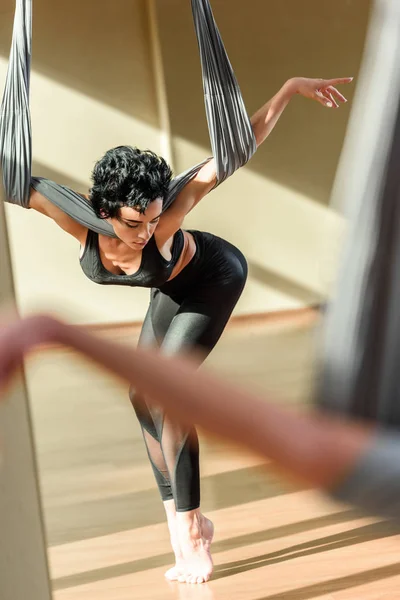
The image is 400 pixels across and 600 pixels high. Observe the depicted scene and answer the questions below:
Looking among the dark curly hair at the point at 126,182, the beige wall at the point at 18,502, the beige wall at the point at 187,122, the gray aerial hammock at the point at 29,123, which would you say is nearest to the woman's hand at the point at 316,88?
the gray aerial hammock at the point at 29,123

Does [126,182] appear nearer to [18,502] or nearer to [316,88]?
[316,88]

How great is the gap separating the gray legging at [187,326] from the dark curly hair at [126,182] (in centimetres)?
21

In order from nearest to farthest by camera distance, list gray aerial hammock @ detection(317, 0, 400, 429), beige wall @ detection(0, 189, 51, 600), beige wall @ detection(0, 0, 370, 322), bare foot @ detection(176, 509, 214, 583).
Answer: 1. gray aerial hammock @ detection(317, 0, 400, 429)
2. beige wall @ detection(0, 189, 51, 600)
3. bare foot @ detection(176, 509, 214, 583)
4. beige wall @ detection(0, 0, 370, 322)

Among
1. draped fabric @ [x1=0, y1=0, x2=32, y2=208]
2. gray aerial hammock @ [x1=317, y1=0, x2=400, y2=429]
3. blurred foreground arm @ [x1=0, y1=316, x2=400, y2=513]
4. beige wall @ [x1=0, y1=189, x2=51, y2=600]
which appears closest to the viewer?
blurred foreground arm @ [x1=0, y1=316, x2=400, y2=513]

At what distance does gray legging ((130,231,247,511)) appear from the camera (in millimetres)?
1624

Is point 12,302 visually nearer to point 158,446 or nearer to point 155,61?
point 158,446

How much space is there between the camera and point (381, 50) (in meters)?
0.59

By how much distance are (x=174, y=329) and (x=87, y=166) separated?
8.93 feet

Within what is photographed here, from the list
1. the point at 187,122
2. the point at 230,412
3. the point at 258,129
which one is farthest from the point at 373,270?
the point at 187,122

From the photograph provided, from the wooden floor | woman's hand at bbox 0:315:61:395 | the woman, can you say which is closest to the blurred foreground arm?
woman's hand at bbox 0:315:61:395

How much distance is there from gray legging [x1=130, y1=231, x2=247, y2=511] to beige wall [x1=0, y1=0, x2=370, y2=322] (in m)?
2.21

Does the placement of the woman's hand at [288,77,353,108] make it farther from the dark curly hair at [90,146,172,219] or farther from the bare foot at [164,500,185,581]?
the bare foot at [164,500,185,581]

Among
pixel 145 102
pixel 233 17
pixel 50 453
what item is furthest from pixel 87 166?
pixel 50 453

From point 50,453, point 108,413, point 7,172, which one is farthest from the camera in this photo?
point 108,413
